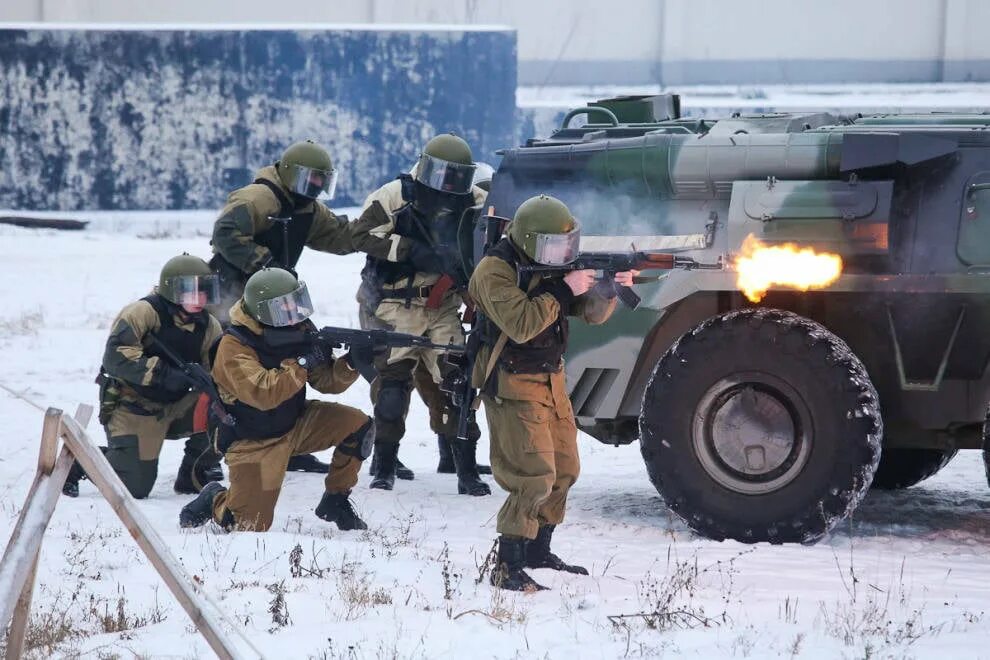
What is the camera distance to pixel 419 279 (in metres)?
8.88

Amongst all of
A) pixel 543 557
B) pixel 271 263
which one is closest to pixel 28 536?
pixel 543 557

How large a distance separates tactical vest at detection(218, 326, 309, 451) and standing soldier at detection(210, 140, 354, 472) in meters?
1.47

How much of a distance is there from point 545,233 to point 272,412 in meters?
1.89

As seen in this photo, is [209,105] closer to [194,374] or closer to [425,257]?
[425,257]

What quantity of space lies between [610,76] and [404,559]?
735 inches

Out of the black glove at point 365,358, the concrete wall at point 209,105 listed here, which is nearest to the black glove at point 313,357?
the black glove at point 365,358

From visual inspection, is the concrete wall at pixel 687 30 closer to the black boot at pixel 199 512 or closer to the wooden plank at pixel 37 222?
the wooden plank at pixel 37 222

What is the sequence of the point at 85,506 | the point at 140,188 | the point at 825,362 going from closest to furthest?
the point at 825,362
the point at 85,506
the point at 140,188

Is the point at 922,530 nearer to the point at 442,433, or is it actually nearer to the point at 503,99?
the point at 442,433

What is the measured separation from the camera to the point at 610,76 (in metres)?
24.7

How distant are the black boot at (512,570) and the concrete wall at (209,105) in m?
15.8

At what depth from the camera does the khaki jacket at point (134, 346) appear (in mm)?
8320

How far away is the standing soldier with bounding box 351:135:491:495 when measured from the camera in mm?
8742

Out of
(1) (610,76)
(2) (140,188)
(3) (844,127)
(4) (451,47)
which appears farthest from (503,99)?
(3) (844,127)
